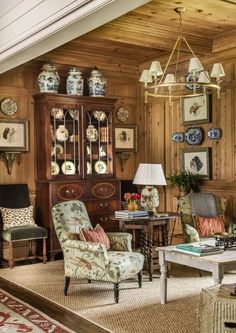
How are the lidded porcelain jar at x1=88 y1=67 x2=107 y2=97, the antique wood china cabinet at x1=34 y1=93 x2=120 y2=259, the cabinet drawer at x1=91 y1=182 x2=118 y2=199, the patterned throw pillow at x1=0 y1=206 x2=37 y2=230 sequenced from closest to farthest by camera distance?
the patterned throw pillow at x1=0 y1=206 x2=37 y2=230 → the antique wood china cabinet at x1=34 y1=93 x2=120 y2=259 → the cabinet drawer at x1=91 y1=182 x2=118 y2=199 → the lidded porcelain jar at x1=88 y1=67 x2=107 y2=97

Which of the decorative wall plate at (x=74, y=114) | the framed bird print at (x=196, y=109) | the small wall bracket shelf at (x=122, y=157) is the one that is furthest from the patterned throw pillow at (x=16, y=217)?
the framed bird print at (x=196, y=109)

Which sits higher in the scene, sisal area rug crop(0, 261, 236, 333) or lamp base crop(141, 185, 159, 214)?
lamp base crop(141, 185, 159, 214)

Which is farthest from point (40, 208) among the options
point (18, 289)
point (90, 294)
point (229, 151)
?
point (229, 151)

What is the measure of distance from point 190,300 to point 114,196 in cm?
279

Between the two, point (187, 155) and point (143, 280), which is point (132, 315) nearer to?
point (143, 280)

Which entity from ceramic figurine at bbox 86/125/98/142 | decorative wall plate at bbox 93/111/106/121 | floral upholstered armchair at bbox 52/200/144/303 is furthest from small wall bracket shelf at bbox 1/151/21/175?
floral upholstered armchair at bbox 52/200/144/303

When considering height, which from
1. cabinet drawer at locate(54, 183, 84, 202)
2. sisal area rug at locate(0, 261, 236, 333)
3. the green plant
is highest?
the green plant

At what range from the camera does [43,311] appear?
157 inches

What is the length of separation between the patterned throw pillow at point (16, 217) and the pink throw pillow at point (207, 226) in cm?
221

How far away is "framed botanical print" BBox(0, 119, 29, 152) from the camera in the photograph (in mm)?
6305

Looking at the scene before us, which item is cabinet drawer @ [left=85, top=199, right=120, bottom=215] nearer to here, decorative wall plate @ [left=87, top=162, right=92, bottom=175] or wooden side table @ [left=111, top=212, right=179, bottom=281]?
decorative wall plate @ [left=87, top=162, right=92, bottom=175]

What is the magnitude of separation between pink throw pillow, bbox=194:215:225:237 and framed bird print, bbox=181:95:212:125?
160cm

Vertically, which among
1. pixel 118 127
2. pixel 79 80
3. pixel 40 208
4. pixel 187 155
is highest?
pixel 79 80

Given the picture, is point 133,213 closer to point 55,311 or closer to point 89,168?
point 55,311
